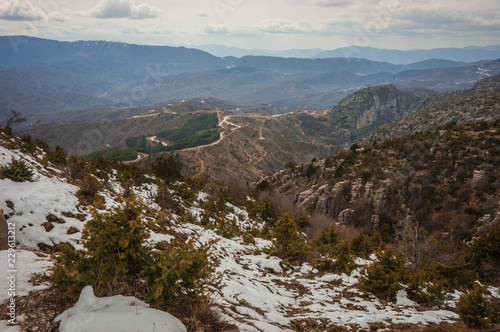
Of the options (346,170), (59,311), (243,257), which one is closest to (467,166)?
(346,170)

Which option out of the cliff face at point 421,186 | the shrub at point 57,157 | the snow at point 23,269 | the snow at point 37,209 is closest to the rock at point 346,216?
the cliff face at point 421,186

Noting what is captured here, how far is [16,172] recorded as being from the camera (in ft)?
23.0

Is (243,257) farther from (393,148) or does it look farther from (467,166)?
(393,148)

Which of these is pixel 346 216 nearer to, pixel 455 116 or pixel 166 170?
pixel 166 170

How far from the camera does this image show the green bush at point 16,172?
686cm

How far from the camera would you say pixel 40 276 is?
164 inches

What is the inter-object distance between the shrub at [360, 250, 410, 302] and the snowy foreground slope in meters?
0.28

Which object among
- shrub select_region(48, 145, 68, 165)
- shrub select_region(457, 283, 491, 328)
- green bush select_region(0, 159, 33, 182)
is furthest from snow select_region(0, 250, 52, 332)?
shrub select_region(48, 145, 68, 165)

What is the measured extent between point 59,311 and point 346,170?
3460 cm

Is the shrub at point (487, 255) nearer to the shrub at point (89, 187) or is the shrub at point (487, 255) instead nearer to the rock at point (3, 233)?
the rock at point (3, 233)

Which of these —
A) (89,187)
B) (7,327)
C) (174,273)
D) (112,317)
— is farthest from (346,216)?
(7,327)

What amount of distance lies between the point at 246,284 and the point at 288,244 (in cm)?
397

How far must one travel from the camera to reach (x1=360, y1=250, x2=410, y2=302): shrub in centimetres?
673

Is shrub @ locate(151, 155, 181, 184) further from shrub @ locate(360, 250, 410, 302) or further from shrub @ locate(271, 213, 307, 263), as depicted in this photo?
shrub @ locate(360, 250, 410, 302)
